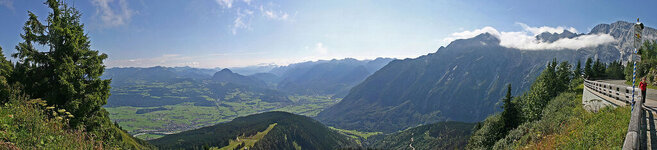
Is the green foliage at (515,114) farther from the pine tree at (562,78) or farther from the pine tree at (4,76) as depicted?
the pine tree at (4,76)

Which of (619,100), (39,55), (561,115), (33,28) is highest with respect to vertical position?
(33,28)

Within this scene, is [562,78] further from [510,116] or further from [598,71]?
[598,71]

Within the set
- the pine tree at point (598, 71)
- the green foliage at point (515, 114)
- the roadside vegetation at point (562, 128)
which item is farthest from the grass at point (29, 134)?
the pine tree at point (598, 71)

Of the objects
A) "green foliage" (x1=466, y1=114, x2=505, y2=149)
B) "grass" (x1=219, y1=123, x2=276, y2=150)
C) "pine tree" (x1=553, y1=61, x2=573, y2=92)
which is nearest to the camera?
"green foliage" (x1=466, y1=114, x2=505, y2=149)

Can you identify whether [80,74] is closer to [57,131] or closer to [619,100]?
[57,131]

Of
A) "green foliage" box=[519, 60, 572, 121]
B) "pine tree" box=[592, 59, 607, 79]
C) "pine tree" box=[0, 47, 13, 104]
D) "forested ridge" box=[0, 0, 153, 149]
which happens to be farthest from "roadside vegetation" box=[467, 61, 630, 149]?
"pine tree" box=[592, 59, 607, 79]

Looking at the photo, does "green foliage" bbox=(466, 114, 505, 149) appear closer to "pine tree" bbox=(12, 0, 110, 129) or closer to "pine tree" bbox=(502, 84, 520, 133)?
"pine tree" bbox=(502, 84, 520, 133)

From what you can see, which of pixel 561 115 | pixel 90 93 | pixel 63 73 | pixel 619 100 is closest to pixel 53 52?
pixel 63 73

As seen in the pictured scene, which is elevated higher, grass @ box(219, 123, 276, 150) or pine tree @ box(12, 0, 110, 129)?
pine tree @ box(12, 0, 110, 129)
